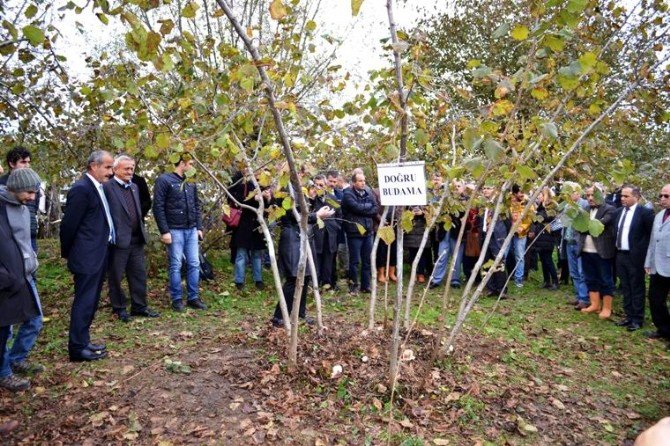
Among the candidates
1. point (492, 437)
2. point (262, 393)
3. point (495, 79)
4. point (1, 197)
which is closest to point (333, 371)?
point (262, 393)

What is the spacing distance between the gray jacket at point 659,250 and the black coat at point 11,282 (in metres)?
7.28

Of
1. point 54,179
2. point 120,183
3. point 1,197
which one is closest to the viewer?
point 1,197

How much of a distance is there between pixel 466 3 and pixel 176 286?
13.0 m

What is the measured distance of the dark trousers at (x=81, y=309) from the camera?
465 centimetres

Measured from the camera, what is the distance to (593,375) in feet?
16.4

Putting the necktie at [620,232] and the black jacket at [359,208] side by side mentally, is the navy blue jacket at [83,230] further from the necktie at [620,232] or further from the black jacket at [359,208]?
the necktie at [620,232]

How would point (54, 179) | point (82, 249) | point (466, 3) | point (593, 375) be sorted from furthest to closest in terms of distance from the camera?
point (466, 3), point (54, 179), point (593, 375), point (82, 249)

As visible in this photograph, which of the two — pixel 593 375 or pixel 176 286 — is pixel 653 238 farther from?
pixel 176 286

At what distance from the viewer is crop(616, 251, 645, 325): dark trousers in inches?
267

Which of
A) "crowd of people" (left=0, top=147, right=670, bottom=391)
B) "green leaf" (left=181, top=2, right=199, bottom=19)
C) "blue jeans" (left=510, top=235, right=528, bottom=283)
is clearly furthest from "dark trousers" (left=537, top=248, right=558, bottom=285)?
"green leaf" (left=181, top=2, right=199, bottom=19)

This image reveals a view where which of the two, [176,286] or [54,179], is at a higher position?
[54,179]

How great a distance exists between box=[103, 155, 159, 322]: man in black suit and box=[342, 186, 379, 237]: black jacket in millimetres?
3419

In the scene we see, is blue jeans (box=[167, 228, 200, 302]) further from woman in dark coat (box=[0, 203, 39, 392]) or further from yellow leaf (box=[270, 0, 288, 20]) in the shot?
yellow leaf (box=[270, 0, 288, 20])

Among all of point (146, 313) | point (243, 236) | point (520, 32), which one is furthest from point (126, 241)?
point (520, 32)
